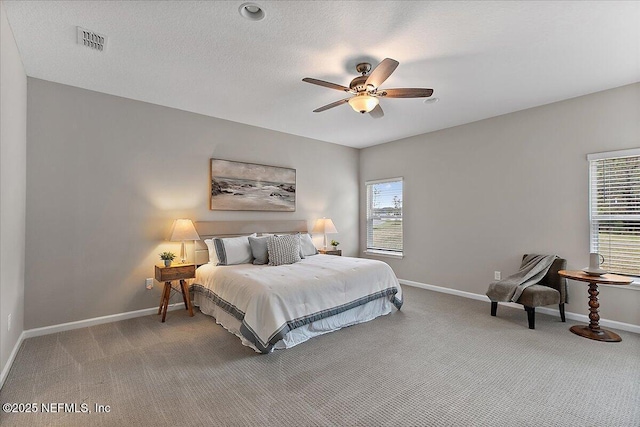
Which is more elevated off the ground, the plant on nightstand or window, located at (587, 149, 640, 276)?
window, located at (587, 149, 640, 276)

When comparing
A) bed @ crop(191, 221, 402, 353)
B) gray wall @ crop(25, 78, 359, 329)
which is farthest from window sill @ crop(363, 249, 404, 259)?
gray wall @ crop(25, 78, 359, 329)

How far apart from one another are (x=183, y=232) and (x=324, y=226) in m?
2.48

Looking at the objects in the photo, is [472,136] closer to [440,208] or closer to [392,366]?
[440,208]

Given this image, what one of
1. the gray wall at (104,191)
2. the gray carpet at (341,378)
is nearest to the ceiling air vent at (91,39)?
the gray wall at (104,191)

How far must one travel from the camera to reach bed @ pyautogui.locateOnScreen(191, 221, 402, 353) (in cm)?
285

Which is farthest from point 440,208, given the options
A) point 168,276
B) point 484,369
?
point 168,276

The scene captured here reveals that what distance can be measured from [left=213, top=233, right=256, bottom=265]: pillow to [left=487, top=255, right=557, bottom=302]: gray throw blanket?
3.24 meters

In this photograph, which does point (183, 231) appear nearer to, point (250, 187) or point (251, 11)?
point (250, 187)

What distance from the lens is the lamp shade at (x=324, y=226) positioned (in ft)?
18.2

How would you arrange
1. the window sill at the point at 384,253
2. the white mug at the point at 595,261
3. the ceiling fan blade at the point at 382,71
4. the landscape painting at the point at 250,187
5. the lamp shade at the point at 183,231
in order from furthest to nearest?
the window sill at the point at 384,253
the landscape painting at the point at 250,187
the lamp shade at the point at 183,231
the white mug at the point at 595,261
the ceiling fan blade at the point at 382,71

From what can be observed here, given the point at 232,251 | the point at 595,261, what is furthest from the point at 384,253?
the point at 595,261

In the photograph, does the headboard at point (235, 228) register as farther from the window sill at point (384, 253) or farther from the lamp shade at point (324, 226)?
the window sill at point (384, 253)

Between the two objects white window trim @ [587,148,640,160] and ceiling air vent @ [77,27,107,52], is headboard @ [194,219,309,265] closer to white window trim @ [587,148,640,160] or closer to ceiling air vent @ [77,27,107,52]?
ceiling air vent @ [77,27,107,52]

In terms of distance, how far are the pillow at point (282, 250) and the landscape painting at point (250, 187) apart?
0.96m
